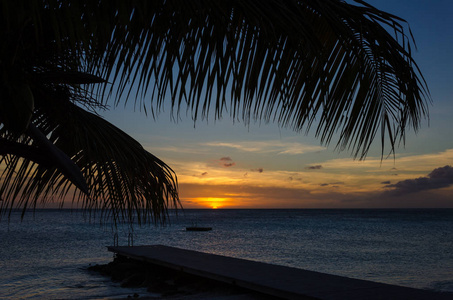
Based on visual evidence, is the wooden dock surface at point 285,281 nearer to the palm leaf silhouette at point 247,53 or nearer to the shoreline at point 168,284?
the shoreline at point 168,284

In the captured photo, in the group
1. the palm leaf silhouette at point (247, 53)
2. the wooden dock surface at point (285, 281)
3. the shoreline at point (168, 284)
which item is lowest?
the shoreline at point (168, 284)

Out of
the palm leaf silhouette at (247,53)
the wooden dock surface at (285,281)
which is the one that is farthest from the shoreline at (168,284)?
the palm leaf silhouette at (247,53)

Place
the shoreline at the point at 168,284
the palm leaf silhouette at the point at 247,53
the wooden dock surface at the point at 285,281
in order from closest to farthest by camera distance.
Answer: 1. the palm leaf silhouette at the point at 247,53
2. the wooden dock surface at the point at 285,281
3. the shoreline at the point at 168,284

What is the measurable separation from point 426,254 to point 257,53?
3593 centimetres

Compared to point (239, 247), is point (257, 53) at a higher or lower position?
higher

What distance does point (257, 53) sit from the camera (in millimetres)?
1599

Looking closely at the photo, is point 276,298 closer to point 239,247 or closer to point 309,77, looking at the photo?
point 309,77

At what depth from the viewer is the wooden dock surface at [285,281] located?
26.9ft

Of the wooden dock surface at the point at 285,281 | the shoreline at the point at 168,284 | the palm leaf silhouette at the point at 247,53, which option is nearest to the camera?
the palm leaf silhouette at the point at 247,53

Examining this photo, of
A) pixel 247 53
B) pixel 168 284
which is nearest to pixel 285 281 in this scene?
pixel 168 284

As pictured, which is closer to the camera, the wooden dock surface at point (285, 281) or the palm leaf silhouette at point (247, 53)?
the palm leaf silhouette at point (247, 53)

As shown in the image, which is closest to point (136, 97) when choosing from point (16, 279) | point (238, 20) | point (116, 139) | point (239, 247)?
point (238, 20)

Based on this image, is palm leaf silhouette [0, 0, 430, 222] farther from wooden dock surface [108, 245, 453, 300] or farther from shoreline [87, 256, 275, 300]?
shoreline [87, 256, 275, 300]

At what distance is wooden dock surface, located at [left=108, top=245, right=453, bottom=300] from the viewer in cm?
820
